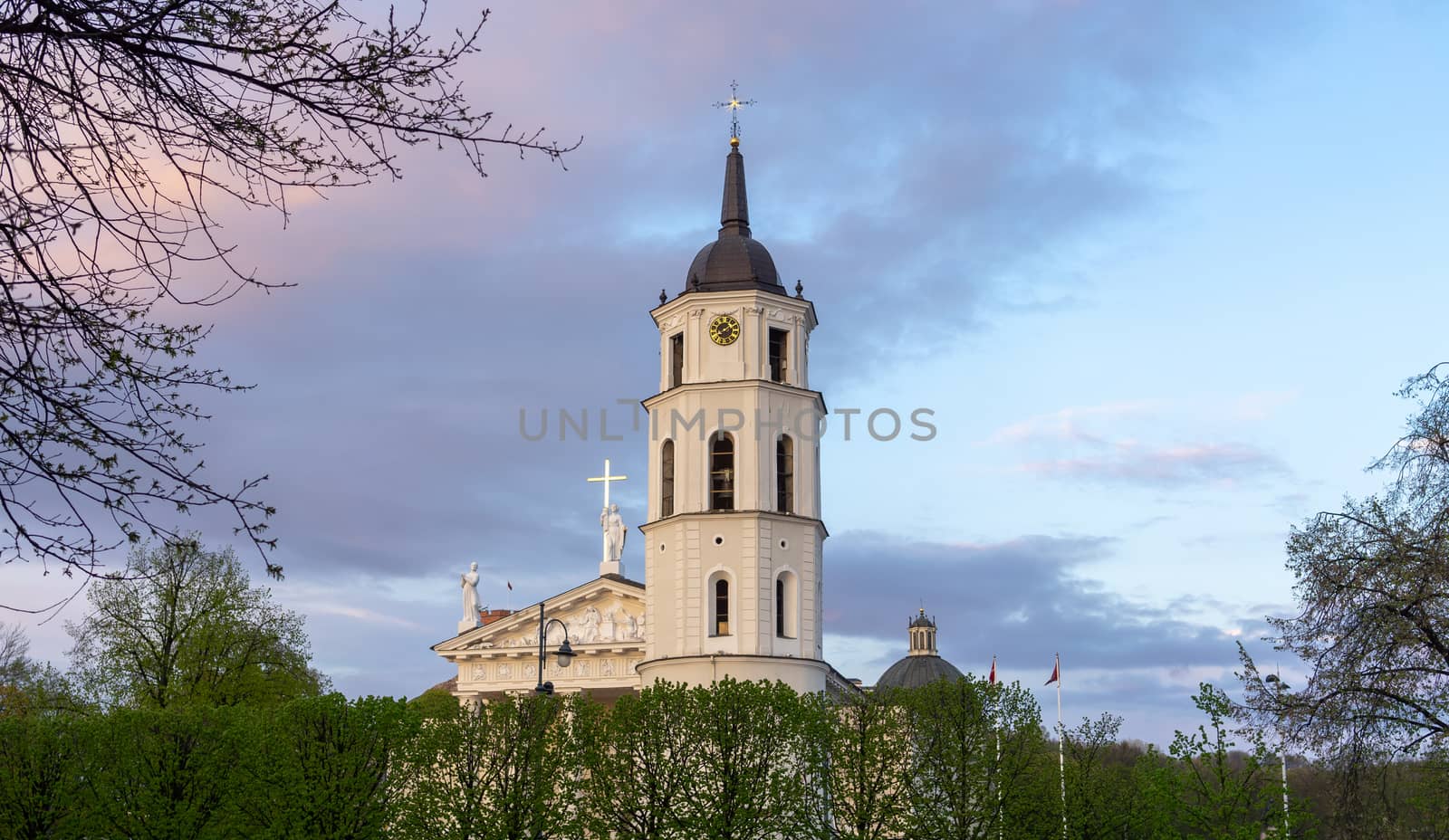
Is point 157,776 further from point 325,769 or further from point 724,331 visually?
point 724,331

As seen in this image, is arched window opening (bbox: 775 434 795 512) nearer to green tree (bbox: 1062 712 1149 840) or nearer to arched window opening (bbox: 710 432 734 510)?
arched window opening (bbox: 710 432 734 510)

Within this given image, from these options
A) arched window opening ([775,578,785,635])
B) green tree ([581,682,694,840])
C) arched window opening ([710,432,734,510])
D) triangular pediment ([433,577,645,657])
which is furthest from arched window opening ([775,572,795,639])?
green tree ([581,682,694,840])

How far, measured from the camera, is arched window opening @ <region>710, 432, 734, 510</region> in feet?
184

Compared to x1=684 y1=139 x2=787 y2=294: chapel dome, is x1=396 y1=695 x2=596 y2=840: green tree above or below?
below

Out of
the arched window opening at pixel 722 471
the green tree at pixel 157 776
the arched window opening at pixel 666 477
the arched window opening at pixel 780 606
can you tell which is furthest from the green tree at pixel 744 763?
the arched window opening at pixel 666 477

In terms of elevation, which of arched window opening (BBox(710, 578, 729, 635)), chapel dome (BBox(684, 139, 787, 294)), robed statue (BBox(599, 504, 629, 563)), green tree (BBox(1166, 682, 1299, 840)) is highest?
chapel dome (BBox(684, 139, 787, 294))

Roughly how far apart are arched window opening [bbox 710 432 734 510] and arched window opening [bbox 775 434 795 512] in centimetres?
173

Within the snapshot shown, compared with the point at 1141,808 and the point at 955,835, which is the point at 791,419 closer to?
the point at 1141,808

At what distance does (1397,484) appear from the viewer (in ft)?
73.0

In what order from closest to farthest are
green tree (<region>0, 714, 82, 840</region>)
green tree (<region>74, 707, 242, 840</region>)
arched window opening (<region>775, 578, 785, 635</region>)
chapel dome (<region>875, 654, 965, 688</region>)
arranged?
green tree (<region>74, 707, 242, 840</region>), green tree (<region>0, 714, 82, 840</region>), arched window opening (<region>775, 578, 785, 635</region>), chapel dome (<region>875, 654, 965, 688</region>)


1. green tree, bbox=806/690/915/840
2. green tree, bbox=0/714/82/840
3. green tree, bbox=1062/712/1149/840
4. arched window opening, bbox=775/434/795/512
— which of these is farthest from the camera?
arched window opening, bbox=775/434/795/512

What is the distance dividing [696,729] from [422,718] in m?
6.98

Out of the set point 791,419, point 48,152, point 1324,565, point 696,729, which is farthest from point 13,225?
point 791,419

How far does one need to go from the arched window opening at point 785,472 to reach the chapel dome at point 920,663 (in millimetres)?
72732
